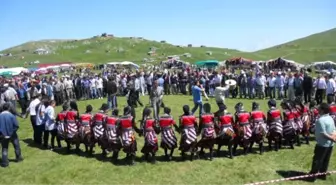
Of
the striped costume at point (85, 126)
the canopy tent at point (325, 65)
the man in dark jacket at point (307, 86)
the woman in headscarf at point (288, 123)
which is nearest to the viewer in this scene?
the striped costume at point (85, 126)

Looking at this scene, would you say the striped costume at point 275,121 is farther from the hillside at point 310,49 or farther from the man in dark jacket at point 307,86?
the hillside at point 310,49

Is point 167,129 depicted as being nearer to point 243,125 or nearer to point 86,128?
point 243,125

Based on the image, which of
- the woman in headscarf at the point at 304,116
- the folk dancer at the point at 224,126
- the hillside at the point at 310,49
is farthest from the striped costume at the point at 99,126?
the hillside at the point at 310,49

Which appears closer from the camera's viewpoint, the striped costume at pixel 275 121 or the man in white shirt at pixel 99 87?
the striped costume at pixel 275 121

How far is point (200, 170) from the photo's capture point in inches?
455

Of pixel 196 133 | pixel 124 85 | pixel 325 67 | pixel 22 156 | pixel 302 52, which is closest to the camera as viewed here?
pixel 196 133

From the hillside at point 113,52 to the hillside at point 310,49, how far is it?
11902mm

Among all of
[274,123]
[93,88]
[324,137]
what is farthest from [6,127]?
[93,88]

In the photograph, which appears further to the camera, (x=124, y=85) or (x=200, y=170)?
(x=124, y=85)

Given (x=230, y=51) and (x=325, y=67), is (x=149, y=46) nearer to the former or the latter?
(x=230, y=51)

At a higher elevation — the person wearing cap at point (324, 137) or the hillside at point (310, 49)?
the hillside at point (310, 49)

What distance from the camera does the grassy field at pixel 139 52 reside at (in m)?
105

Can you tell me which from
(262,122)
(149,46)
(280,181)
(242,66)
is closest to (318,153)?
(280,181)

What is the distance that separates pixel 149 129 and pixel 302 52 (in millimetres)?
Answer: 106086
